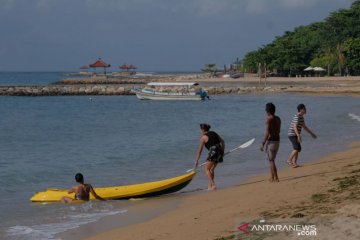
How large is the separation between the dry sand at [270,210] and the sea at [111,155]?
1200 millimetres

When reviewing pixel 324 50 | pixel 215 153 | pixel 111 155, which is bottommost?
pixel 111 155

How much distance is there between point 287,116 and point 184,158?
760 inches

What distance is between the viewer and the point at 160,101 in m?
64.9

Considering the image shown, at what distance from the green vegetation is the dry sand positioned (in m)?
78.2

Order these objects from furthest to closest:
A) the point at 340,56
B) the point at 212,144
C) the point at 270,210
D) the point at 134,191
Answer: the point at 340,56
the point at 134,191
the point at 212,144
the point at 270,210

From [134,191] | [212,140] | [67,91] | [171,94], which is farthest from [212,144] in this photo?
[67,91]

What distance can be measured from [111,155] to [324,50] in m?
77.9

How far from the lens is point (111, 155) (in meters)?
22.0

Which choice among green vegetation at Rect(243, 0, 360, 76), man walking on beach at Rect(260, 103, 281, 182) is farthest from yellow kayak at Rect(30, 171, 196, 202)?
green vegetation at Rect(243, 0, 360, 76)

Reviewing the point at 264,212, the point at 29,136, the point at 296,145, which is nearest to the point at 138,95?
the point at 29,136

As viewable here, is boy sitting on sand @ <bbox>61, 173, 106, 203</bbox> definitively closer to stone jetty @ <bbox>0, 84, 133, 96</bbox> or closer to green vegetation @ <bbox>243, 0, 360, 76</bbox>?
stone jetty @ <bbox>0, 84, 133, 96</bbox>

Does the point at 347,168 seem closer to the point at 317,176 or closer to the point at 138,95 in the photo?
A: the point at 317,176

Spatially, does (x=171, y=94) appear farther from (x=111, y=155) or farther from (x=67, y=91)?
(x=111, y=155)

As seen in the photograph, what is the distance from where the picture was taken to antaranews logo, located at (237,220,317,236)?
7121mm
